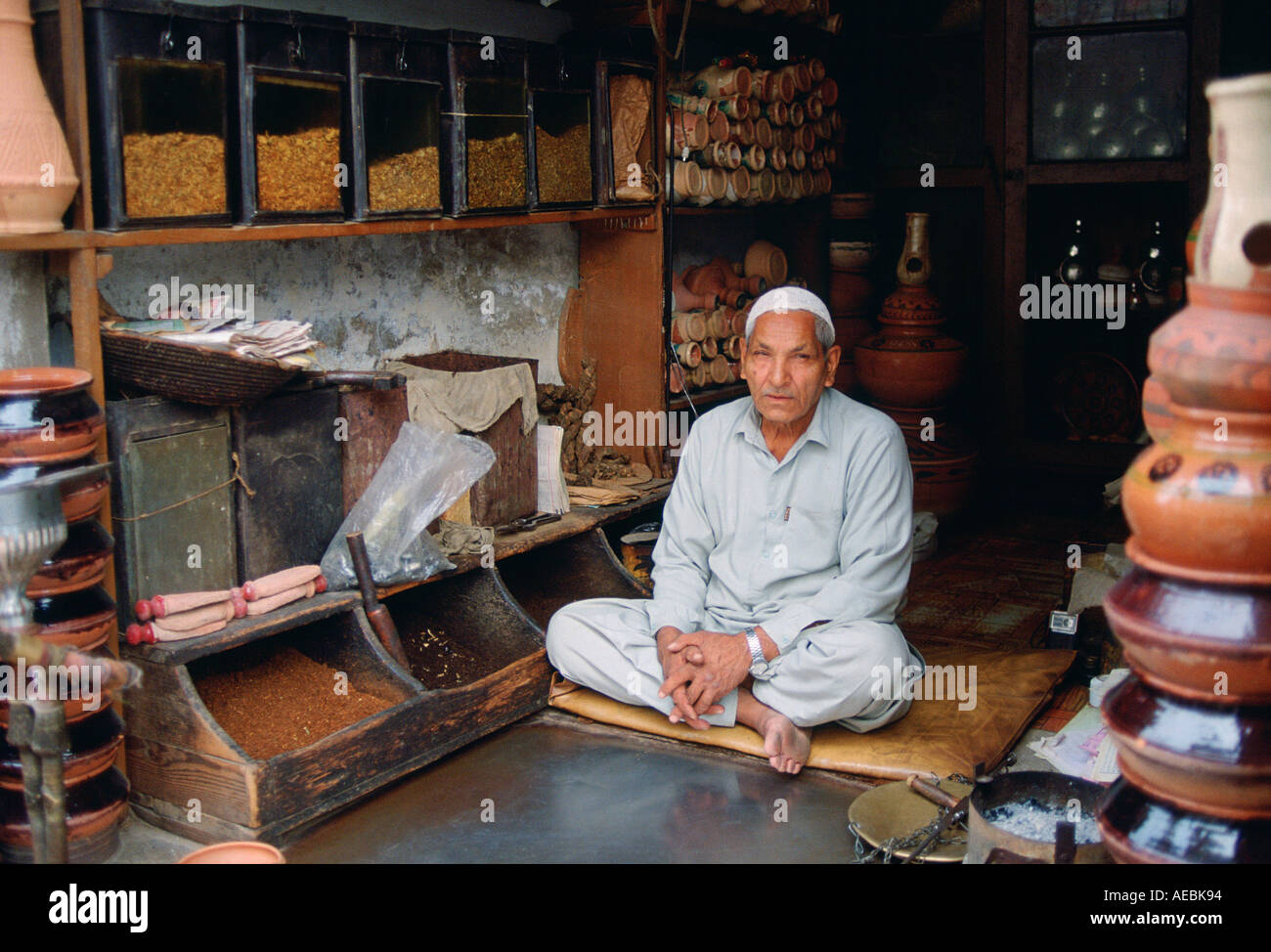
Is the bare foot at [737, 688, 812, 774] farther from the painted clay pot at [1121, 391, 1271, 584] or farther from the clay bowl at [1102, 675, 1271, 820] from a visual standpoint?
the painted clay pot at [1121, 391, 1271, 584]

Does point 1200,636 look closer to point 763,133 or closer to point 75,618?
point 75,618

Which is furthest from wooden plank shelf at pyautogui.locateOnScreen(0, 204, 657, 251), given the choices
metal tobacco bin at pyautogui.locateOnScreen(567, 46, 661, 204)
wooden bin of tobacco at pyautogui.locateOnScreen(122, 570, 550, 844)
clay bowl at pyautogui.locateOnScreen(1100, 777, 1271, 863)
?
clay bowl at pyautogui.locateOnScreen(1100, 777, 1271, 863)

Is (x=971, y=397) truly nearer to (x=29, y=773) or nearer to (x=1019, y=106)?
(x=1019, y=106)

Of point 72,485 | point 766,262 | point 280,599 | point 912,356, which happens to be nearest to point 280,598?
point 280,599

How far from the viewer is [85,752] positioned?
112 inches

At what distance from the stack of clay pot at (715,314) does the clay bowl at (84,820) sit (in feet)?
9.24

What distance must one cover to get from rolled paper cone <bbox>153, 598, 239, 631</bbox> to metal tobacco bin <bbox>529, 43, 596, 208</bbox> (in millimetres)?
1782

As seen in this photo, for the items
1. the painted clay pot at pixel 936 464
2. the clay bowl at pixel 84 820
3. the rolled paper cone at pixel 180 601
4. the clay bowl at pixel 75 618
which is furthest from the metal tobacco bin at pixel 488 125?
the painted clay pot at pixel 936 464

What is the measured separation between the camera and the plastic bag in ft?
12.0

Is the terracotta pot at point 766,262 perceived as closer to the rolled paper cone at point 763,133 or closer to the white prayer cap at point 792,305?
the rolled paper cone at point 763,133

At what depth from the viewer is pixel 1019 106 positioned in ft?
19.9

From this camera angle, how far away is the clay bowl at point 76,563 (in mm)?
2734

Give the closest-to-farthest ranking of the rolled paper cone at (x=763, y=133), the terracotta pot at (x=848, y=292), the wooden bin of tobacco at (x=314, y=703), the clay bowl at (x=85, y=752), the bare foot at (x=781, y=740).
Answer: the clay bowl at (x=85, y=752) < the wooden bin of tobacco at (x=314, y=703) < the bare foot at (x=781, y=740) < the rolled paper cone at (x=763, y=133) < the terracotta pot at (x=848, y=292)

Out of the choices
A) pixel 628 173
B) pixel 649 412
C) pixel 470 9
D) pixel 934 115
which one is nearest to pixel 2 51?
pixel 470 9
